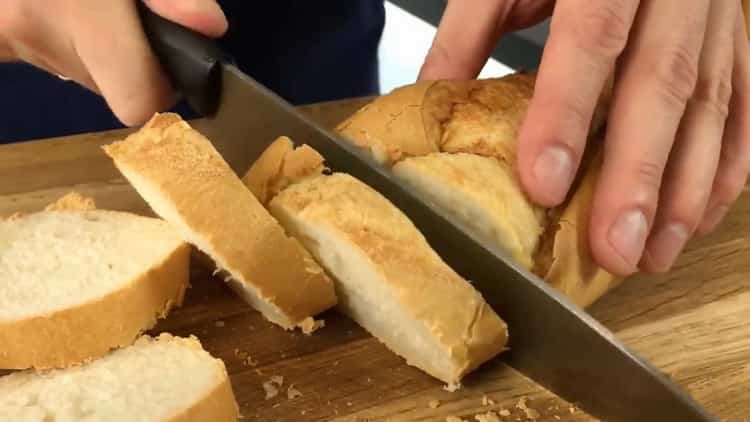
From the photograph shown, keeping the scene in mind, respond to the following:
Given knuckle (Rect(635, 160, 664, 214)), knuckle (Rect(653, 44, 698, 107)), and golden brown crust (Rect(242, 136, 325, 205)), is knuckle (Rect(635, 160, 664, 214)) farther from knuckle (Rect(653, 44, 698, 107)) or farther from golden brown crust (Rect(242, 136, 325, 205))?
golden brown crust (Rect(242, 136, 325, 205))

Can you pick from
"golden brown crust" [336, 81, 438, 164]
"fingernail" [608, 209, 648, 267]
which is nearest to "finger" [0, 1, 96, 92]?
"golden brown crust" [336, 81, 438, 164]

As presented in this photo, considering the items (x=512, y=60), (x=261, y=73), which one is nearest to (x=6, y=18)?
(x=261, y=73)

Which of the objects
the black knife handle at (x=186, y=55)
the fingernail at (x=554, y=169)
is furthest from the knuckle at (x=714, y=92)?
the black knife handle at (x=186, y=55)

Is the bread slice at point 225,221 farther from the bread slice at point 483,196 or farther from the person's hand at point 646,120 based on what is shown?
the person's hand at point 646,120

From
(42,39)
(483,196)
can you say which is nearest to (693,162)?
(483,196)

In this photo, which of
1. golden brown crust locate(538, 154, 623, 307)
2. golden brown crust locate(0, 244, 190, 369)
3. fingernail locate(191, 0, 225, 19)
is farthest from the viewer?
fingernail locate(191, 0, 225, 19)

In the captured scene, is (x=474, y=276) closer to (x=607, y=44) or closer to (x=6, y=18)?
(x=607, y=44)
